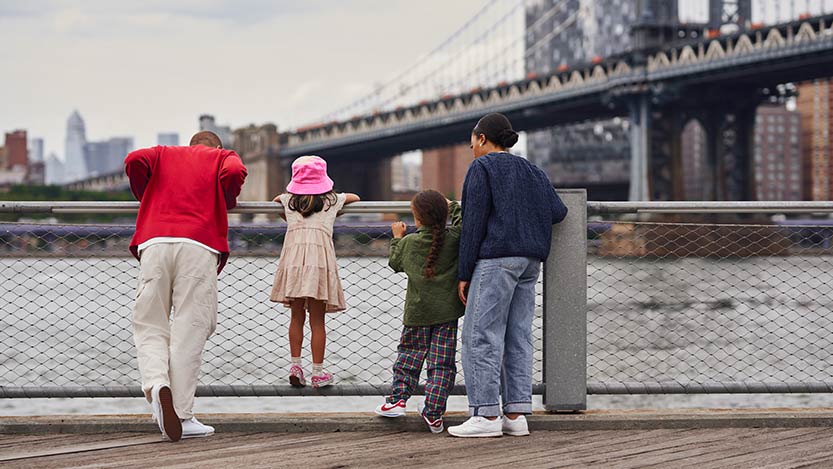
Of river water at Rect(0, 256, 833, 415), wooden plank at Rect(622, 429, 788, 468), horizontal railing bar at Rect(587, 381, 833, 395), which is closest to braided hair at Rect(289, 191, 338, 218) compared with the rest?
horizontal railing bar at Rect(587, 381, 833, 395)

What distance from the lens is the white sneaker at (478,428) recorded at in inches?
172

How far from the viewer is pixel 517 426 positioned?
4434 mm

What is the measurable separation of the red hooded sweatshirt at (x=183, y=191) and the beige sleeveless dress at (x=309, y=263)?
349 mm

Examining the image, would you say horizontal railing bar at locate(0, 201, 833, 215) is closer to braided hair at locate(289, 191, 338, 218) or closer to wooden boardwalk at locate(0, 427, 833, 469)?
braided hair at locate(289, 191, 338, 218)

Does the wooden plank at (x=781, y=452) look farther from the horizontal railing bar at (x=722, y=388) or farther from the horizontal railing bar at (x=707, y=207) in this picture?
the horizontal railing bar at (x=707, y=207)

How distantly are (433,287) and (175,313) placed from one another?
1005 millimetres

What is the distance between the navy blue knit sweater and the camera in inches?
169

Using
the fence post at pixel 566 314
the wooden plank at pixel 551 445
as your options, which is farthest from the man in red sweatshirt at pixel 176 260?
the fence post at pixel 566 314

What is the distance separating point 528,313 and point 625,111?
43207 millimetres

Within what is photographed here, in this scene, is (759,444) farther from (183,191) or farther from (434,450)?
(183,191)

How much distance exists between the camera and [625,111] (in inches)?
1832

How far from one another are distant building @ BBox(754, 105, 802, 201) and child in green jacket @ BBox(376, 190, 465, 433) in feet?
400

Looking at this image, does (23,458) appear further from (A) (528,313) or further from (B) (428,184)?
(B) (428,184)

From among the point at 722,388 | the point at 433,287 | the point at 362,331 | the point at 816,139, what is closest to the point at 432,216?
the point at 433,287
